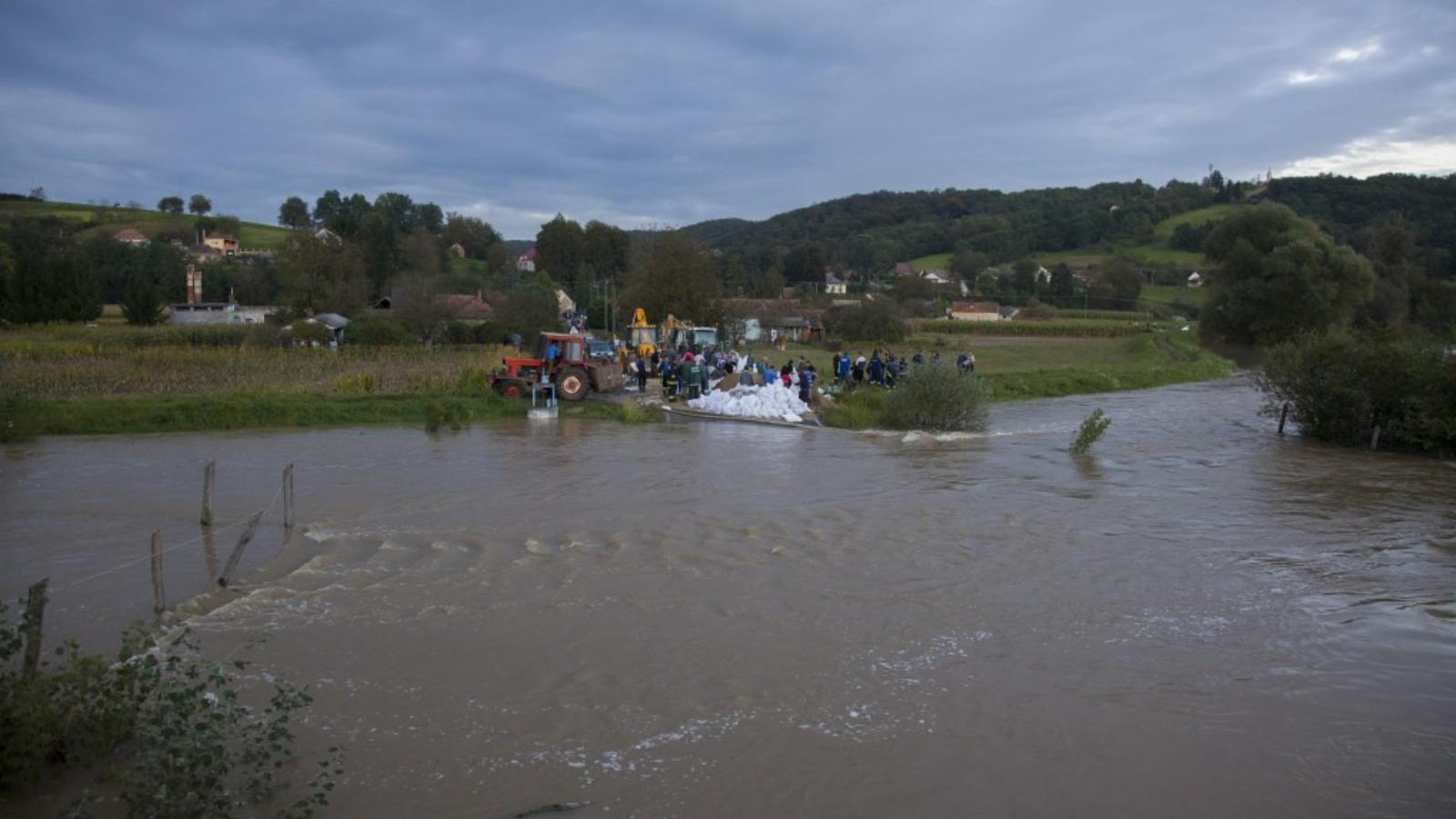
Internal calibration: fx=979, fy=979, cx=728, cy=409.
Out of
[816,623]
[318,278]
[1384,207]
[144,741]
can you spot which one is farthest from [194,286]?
[1384,207]

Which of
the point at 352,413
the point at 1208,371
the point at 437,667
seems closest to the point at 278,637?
the point at 437,667

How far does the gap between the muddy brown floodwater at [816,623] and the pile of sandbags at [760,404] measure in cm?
552

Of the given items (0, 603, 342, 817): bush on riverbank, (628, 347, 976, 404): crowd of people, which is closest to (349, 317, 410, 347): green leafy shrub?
(628, 347, 976, 404): crowd of people

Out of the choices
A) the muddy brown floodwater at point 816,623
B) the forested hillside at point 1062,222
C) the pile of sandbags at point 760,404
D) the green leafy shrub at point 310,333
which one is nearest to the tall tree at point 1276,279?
the forested hillside at point 1062,222

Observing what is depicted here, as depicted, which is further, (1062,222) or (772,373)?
(1062,222)

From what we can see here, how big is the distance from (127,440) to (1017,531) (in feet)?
53.8

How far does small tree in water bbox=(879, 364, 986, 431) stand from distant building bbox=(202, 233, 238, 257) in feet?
243

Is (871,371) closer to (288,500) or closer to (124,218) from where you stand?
(288,500)

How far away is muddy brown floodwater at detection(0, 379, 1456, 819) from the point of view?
20.4 feet

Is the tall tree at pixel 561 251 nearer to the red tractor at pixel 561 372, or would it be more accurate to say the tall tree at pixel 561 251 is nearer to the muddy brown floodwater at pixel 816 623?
the red tractor at pixel 561 372

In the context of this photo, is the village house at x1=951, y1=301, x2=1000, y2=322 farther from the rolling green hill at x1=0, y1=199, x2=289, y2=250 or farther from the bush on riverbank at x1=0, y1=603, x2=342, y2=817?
the bush on riverbank at x1=0, y1=603, x2=342, y2=817

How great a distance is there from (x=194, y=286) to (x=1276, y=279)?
57.8 m

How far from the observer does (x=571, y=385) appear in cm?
2350

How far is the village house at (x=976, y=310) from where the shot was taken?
69.4m
